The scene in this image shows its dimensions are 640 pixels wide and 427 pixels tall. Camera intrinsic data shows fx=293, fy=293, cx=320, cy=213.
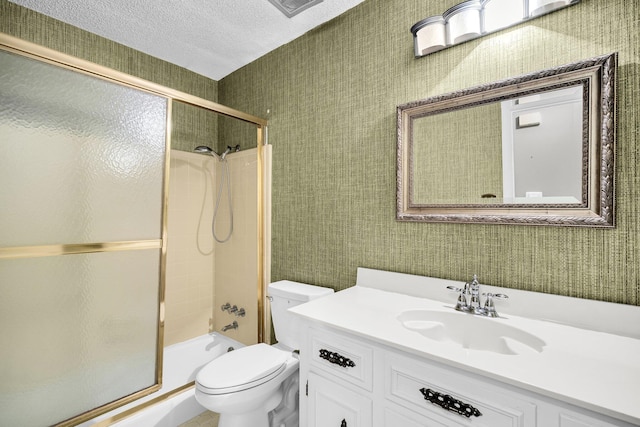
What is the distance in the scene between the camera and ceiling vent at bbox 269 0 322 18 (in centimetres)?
160

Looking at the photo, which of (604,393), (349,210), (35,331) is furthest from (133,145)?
(604,393)

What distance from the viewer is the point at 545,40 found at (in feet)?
3.74

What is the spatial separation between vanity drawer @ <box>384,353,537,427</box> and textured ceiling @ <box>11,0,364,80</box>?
1.84m

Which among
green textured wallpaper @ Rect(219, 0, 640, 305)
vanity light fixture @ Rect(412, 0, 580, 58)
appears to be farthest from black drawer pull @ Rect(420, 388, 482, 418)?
vanity light fixture @ Rect(412, 0, 580, 58)

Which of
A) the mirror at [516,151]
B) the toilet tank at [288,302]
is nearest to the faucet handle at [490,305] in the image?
the mirror at [516,151]

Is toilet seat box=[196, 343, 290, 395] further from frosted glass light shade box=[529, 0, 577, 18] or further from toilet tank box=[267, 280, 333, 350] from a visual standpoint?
frosted glass light shade box=[529, 0, 577, 18]

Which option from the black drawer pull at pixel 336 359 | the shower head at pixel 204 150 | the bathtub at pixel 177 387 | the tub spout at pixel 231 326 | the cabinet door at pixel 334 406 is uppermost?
the shower head at pixel 204 150

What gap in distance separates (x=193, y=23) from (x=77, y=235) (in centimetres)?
144

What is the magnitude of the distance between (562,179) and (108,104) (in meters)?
2.00

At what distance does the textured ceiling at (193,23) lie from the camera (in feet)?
5.57

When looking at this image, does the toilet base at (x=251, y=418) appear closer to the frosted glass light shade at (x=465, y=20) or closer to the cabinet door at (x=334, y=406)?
the cabinet door at (x=334, y=406)

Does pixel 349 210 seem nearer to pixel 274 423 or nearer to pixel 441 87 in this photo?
pixel 441 87

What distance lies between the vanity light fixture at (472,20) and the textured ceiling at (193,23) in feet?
1.77

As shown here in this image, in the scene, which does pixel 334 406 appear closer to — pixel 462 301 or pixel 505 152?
pixel 462 301
